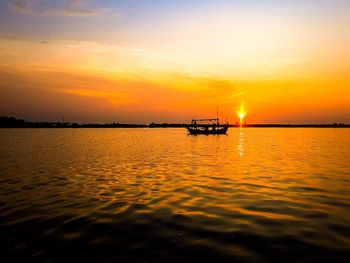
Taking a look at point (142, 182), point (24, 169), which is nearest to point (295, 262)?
point (142, 182)

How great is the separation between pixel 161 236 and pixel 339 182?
15.9 meters

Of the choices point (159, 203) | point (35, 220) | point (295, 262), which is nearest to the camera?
point (295, 262)

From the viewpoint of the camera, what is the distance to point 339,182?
66.3 feet

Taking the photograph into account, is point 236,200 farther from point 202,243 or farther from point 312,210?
point 202,243

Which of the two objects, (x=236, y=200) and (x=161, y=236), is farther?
(x=236, y=200)

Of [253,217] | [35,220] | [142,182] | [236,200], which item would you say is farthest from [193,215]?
[142,182]

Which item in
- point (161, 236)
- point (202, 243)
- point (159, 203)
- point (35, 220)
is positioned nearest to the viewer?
point (202, 243)

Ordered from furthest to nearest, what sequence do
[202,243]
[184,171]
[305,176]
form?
[184,171] → [305,176] → [202,243]

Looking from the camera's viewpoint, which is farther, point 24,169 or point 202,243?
point 24,169

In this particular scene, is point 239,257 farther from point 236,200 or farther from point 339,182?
point 339,182

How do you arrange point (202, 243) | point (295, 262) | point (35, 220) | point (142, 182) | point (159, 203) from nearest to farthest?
point (295, 262)
point (202, 243)
point (35, 220)
point (159, 203)
point (142, 182)

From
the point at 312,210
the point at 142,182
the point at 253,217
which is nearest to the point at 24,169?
the point at 142,182

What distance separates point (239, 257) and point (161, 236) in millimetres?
2867

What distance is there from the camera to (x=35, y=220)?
11.6 meters
